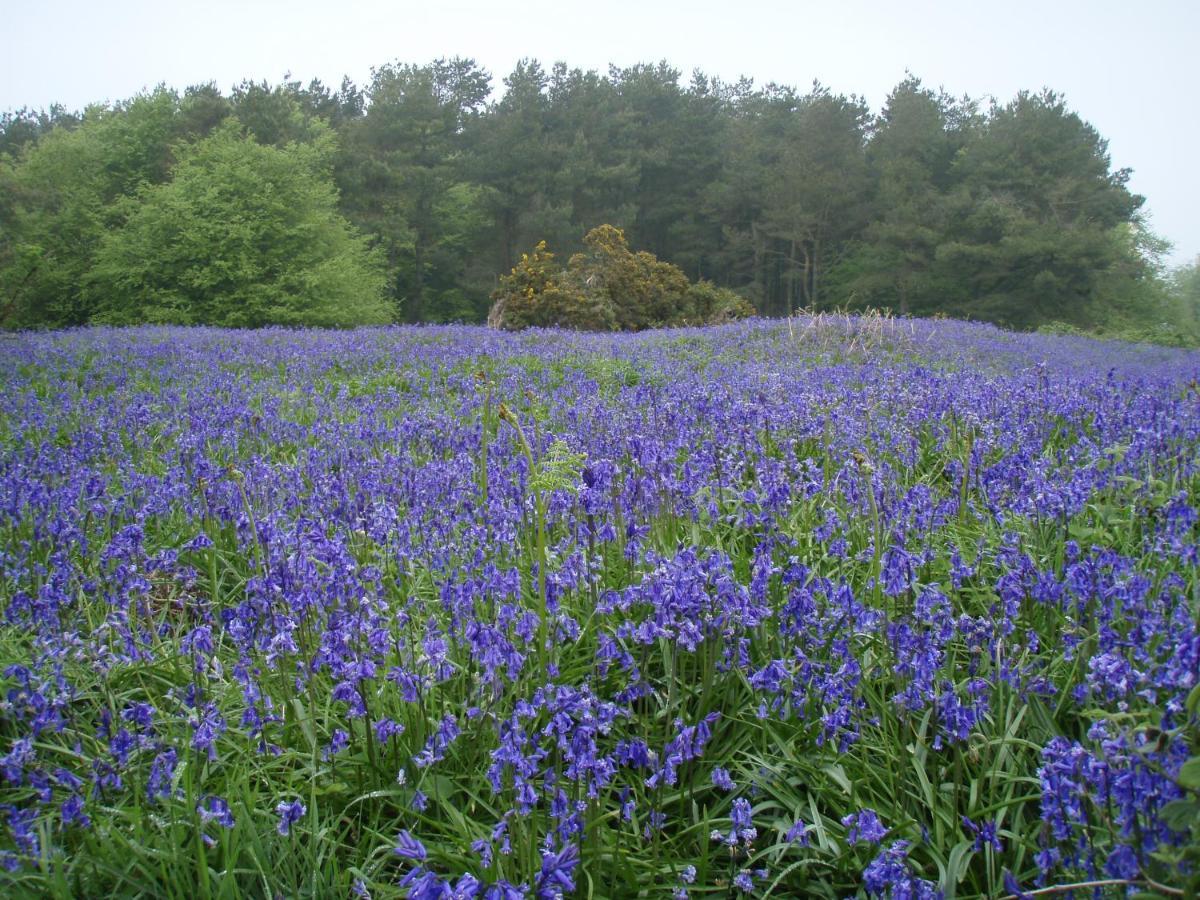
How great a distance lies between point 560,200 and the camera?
4347 centimetres

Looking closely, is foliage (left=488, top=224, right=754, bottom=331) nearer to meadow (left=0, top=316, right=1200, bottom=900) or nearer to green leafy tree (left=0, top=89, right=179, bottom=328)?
green leafy tree (left=0, top=89, right=179, bottom=328)

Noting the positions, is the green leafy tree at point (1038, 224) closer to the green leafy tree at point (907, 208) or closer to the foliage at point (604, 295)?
the green leafy tree at point (907, 208)

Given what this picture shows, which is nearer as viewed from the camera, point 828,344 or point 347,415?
point 347,415

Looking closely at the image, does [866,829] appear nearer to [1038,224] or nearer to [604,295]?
[604,295]

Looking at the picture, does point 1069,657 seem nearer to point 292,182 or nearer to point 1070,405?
point 1070,405

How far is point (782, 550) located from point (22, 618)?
2965mm

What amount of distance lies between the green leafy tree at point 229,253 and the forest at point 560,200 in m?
0.10

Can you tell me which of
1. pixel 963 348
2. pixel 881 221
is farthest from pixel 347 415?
pixel 881 221

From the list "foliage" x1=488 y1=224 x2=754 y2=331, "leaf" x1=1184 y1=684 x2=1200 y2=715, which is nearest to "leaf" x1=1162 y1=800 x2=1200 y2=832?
"leaf" x1=1184 y1=684 x2=1200 y2=715

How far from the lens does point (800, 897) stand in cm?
201

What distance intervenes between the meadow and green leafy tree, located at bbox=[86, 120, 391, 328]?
77.3ft

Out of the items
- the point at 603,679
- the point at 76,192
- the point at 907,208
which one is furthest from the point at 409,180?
the point at 603,679

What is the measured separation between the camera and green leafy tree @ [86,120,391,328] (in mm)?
26203

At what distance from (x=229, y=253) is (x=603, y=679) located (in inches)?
1089
